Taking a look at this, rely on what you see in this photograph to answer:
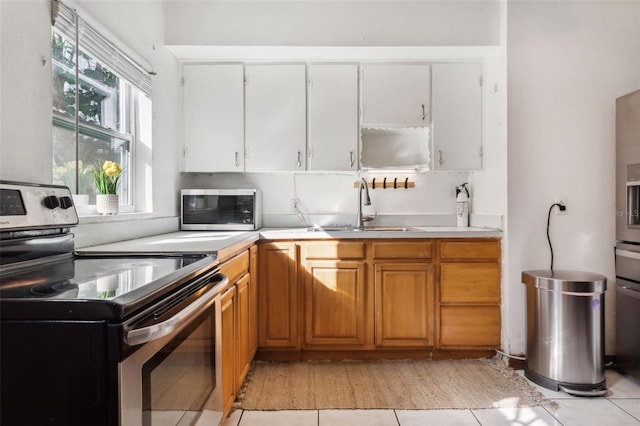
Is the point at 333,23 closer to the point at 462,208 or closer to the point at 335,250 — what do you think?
the point at 335,250

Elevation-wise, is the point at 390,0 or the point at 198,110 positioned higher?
the point at 390,0

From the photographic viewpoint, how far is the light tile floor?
1.94 m

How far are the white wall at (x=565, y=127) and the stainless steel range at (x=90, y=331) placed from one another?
220 centimetres

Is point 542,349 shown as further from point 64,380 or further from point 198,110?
point 198,110

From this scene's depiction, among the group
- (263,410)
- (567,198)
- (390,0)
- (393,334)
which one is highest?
(390,0)

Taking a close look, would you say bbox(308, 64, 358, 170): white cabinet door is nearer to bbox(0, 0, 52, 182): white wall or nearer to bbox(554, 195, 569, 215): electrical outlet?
bbox(554, 195, 569, 215): electrical outlet

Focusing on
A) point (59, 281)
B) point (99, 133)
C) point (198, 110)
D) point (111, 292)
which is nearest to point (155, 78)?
point (198, 110)

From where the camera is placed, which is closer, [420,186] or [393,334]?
[393,334]

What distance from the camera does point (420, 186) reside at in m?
3.26

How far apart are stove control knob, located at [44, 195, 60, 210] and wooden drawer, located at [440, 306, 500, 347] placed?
2.33m

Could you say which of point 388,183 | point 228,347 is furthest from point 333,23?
point 228,347

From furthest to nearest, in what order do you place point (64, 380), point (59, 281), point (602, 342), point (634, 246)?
point (634, 246), point (602, 342), point (59, 281), point (64, 380)

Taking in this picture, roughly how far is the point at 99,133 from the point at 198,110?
97 centimetres

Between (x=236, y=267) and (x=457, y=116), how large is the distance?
2043 mm
